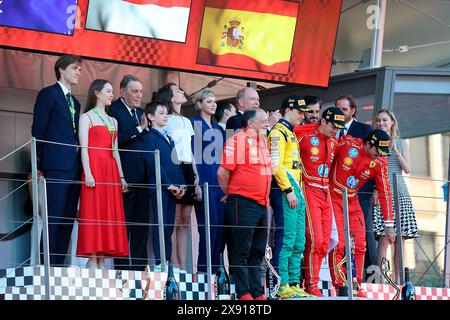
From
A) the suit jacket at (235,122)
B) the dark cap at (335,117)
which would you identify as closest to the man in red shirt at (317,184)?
the dark cap at (335,117)

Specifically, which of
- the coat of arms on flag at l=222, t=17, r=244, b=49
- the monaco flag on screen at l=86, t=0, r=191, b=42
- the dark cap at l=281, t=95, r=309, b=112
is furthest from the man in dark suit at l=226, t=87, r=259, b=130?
the coat of arms on flag at l=222, t=17, r=244, b=49

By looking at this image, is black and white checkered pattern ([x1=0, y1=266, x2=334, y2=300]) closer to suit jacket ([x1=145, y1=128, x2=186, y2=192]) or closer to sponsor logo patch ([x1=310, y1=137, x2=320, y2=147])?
suit jacket ([x1=145, y1=128, x2=186, y2=192])

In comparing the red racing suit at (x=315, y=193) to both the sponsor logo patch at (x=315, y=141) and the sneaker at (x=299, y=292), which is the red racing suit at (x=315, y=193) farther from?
the sneaker at (x=299, y=292)

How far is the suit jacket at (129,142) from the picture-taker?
9484 mm

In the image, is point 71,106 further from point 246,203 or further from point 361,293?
point 361,293

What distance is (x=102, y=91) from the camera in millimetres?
9305

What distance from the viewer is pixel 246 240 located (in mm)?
8586

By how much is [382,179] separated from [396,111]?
2.15m

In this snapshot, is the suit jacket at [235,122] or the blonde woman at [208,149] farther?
the suit jacket at [235,122]

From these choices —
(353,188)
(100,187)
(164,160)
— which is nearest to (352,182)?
(353,188)

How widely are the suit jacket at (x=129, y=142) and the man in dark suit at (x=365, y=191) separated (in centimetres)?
197

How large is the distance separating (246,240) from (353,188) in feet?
5.22

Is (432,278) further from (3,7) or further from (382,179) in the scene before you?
(3,7)
